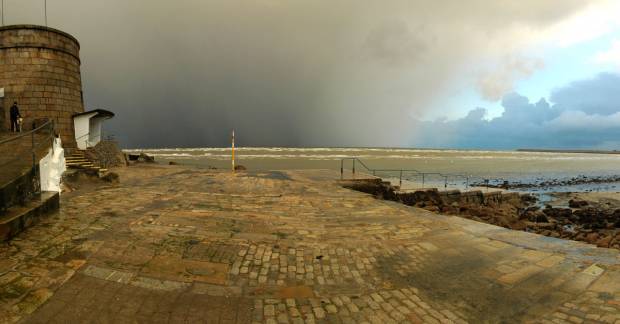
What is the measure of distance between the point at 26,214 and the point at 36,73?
59.9ft

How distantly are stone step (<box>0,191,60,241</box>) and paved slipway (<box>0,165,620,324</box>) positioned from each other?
0.51ft

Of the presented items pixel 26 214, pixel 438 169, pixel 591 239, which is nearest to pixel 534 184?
pixel 438 169

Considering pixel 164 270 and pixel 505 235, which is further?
pixel 505 235

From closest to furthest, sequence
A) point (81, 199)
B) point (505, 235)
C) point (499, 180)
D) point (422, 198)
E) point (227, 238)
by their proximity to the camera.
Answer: point (227, 238)
point (505, 235)
point (81, 199)
point (422, 198)
point (499, 180)

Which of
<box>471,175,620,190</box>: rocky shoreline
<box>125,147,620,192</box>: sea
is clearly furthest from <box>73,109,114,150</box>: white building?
<box>471,175,620,190</box>: rocky shoreline

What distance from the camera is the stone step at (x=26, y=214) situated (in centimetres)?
457

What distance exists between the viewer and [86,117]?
20.2 metres

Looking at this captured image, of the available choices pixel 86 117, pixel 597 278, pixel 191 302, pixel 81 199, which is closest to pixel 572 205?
pixel 597 278

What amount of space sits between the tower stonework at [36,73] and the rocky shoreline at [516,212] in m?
18.1

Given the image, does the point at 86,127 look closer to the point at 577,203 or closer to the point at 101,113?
the point at 101,113

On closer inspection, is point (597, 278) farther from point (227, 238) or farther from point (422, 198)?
point (422, 198)

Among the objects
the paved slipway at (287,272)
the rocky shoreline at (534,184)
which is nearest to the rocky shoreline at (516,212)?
the paved slipway at (287,272)

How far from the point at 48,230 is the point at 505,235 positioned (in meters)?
8.44

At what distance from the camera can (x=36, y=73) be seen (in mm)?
18172
